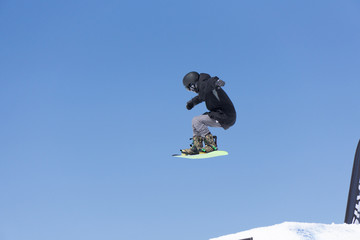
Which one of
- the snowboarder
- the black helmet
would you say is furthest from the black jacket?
the black helmet

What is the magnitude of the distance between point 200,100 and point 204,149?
130 cm

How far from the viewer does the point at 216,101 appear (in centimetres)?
977

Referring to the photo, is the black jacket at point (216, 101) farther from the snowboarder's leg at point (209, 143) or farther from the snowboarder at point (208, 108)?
the snowboarder's leg at point (209, 143)

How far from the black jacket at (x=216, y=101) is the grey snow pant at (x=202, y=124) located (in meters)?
0.14

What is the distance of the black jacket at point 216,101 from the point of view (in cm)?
952

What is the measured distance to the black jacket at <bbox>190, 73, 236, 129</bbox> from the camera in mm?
9523

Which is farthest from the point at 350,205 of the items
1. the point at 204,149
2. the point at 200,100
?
the point at 200,100

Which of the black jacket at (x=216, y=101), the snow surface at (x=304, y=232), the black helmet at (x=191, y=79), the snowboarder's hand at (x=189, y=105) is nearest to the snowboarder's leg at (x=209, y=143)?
the black jacket at (x=216, y=101)

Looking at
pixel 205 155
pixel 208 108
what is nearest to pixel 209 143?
pixel 205 155

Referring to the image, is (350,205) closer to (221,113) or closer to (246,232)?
(246,232)

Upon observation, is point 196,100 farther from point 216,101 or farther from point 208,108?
point 216,101

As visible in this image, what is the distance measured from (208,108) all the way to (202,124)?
17.6 inches

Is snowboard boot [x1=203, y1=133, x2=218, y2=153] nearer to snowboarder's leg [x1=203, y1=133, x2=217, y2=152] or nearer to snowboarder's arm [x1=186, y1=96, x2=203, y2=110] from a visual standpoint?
snowboarder's leg [x1=203, y1=133, x2=217, y2=152]

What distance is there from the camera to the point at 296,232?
7.85 m
